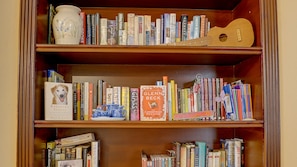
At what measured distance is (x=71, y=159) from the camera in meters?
1.68

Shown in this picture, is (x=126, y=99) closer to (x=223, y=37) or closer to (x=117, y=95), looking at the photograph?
(x=117, y=95)

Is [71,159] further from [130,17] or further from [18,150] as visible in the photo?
[130,17]

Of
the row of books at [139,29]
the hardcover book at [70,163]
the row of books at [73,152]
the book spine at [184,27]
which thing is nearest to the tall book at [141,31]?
the row of books at [139,29]

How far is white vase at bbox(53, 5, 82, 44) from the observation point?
161 cm

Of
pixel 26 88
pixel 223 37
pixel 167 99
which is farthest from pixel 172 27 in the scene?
pixel 26 88

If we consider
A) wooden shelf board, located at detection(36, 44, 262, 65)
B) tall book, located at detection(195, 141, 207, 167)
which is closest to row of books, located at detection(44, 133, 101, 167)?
wooden shelf board, located at detection(36, 44, 262, 65)

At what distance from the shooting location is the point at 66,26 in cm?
162

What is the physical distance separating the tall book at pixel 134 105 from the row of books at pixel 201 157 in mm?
224

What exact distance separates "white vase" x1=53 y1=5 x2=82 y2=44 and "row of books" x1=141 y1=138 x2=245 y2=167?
723 millimetres

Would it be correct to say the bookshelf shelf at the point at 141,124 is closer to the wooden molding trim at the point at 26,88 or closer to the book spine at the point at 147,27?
the wooden molding trim at the point at 26,88

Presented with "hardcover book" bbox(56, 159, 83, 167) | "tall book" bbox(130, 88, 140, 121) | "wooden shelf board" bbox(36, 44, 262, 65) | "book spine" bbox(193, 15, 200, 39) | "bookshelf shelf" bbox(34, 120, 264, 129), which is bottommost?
"hardcover book" bbox(56, 159, 83, 167)

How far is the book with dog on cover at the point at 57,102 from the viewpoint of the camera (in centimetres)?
155

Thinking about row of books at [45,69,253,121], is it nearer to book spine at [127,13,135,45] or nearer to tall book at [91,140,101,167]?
tall book at [91,140,101,167]

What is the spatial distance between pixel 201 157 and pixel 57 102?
0.78 m
